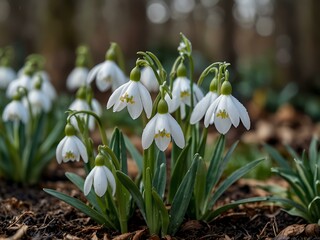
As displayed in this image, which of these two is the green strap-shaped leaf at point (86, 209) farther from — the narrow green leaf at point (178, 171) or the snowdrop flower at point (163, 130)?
the snowdrop flower at point (163, 130)

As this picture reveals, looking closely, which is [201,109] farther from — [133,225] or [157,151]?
[133,225]

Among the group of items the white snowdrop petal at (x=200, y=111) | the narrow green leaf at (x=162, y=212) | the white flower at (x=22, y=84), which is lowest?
the narrow green leaf at (x=162, y=212)

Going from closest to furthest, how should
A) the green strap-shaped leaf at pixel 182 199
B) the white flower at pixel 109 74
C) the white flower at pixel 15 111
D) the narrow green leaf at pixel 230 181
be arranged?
the green strap-shaped leaf at pixel 182 199, the narrow green leaf at pixel 230 181, the white flower at pixel 109 74, the white flower at pixel 15 111

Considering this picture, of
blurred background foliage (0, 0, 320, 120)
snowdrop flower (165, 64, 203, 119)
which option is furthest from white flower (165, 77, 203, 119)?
blurred background foliage (0, 0, 320, 120)

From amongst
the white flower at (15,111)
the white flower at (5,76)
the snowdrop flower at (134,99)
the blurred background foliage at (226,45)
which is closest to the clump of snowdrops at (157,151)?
the snowdrop flower at (134,99)

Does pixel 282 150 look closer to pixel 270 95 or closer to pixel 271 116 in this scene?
pixel 271 116

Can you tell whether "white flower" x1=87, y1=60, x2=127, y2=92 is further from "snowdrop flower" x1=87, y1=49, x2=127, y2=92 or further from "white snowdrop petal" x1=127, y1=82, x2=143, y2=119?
"white snowdrop petal" x1=127, y1=82, x2=143, y2=119

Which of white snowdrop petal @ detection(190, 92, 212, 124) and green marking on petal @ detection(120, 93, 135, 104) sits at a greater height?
green marking on petal @ detection(120, 93, 135, 104)
